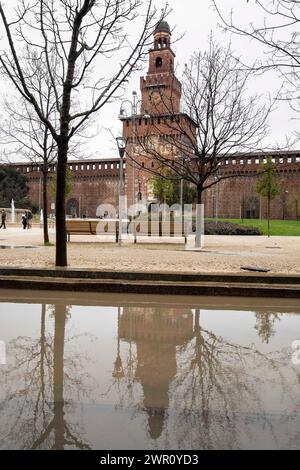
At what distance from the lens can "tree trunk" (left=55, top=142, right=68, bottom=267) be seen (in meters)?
8.03

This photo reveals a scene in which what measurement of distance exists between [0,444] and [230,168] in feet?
196

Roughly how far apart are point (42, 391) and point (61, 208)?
5.70 meters

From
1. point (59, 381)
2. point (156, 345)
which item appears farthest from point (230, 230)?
point (59, 381)

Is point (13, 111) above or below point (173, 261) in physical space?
above

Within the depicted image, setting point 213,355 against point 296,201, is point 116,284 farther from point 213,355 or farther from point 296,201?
point 296,201

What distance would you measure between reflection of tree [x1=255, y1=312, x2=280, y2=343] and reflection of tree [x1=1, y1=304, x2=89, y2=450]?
1.83m

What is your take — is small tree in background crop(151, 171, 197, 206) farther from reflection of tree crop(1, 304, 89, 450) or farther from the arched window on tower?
reflection of tree crop(1, 304, 89, 450)

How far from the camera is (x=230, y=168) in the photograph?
2346 inches

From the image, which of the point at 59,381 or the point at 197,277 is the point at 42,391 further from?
the point at 197,277

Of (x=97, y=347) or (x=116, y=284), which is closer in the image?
(x=97, y=347)

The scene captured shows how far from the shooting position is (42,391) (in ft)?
8.82

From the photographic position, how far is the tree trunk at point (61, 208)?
316 inches
